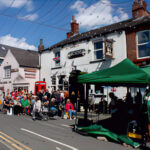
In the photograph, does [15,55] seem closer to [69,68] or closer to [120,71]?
[69,68]

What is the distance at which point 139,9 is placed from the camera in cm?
1730

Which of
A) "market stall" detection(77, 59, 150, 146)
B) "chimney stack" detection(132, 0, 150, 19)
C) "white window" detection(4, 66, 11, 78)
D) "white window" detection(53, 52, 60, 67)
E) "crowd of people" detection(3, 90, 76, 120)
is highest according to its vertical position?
"chimney stack" detection(132, 0, 150, 19)

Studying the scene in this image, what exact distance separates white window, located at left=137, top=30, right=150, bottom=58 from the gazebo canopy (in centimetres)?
744

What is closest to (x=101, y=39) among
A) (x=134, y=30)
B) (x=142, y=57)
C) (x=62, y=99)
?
(x=134, y=30)

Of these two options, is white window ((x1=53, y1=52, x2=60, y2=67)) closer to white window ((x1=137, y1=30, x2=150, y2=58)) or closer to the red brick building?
the red brick building

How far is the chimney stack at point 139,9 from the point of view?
1719 centimetres

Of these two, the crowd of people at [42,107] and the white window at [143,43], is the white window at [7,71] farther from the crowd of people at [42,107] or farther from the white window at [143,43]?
the white window at [143,43]

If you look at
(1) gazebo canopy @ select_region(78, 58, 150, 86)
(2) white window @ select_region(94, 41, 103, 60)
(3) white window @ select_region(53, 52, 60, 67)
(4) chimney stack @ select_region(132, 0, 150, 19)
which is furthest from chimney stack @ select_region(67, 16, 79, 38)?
(1) gazebo canopy @ select_region(78, 58, 150, 86)

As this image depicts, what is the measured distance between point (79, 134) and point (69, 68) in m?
12.3

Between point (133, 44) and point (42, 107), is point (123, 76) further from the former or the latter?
point (133, 44)

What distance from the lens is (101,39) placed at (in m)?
17.4

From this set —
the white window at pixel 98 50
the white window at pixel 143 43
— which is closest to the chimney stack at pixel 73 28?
the white window at pixel 98 50

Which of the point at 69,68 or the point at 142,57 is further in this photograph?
the point at 69,68

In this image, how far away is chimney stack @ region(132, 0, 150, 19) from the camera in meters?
17.2
